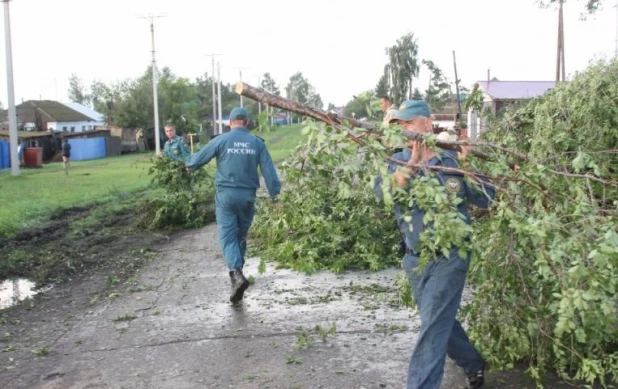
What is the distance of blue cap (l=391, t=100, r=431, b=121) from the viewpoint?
4035 mm

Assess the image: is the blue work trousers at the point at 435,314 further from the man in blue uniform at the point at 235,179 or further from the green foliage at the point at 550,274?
the man in blue uniform at the point at 235,179

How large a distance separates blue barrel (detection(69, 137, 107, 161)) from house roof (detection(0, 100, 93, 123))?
2489cm

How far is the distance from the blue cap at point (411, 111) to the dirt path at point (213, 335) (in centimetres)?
184

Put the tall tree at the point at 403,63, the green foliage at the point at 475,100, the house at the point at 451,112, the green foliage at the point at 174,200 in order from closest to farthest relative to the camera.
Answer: the green foliage at the point at 475,100
the green foliage at the point at 174,200
the house at the point at 451,112
the tall tree at the point at 403,63

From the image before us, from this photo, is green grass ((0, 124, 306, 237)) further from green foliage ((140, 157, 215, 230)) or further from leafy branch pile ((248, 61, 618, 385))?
leafy branch pile ((248, 61, 618, 385))

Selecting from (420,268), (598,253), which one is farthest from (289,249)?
(598,253)

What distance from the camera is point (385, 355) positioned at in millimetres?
5098

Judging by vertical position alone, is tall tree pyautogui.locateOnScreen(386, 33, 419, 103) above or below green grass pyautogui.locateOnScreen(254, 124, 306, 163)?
above

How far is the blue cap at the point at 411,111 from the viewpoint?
4.04 m

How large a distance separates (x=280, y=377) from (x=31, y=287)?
4.42m

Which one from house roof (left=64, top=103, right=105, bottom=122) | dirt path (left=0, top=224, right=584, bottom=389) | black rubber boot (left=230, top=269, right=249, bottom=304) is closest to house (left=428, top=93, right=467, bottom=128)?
dirt path (left=0, top=224, right=584, bottom=389)

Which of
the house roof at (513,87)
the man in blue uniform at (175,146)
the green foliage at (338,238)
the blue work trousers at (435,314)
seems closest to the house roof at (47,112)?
the house roof at (513,87)

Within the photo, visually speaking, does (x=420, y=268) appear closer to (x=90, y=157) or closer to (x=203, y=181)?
(x=203, y=181)

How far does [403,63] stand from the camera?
6712 centimetres
